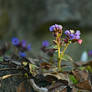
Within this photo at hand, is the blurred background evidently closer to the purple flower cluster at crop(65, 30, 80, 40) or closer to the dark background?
the dark background

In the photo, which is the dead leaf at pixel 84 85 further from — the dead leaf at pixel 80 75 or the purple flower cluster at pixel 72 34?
the purple flower cluster at pixel 72 34

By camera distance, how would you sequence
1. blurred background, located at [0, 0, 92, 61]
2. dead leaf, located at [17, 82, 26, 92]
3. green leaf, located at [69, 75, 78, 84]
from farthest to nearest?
1. blurred background, located at [0, 0, 92, 61]
2. green leaf, located at [69, 75, 78, 84]
3. dead leaf, located at [17, 82, 26, 92]

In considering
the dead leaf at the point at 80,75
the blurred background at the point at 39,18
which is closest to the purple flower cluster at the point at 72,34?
the dead leaf at the point at 80,75

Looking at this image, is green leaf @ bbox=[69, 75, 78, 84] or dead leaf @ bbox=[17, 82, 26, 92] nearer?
dead leaf @ bbox=[17, 82, 26, 92]

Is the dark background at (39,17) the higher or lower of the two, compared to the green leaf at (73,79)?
higher

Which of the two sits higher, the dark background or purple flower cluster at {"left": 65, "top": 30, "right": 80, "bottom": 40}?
the dark background

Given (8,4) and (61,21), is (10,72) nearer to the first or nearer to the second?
(61,21)

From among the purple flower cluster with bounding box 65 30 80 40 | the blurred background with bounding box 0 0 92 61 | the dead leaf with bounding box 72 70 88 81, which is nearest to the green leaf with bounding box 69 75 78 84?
the dead leaf with bounding box 72 70 88 81
